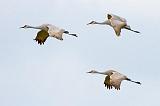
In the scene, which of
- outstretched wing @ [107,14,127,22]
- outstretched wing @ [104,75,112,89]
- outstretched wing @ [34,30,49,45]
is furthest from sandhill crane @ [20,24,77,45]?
outstretched wing @ [104,75,112,89]

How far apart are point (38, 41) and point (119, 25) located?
6392 millimetres

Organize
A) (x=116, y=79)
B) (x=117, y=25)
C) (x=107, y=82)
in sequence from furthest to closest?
(x=107, y=82) < (x=116, y=79) < (x=117, y=25)

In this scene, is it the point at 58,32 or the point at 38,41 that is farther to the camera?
the point at 38,41

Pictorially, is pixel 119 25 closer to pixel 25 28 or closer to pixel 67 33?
pixel 67 33

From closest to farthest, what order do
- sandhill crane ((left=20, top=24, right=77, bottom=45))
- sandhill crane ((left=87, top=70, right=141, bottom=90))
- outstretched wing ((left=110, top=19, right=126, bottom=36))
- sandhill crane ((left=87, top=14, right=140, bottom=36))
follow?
sandhill crane ((left=20, top=24, right=77, bottom=45)) → outstretched wing ((left=110, top=19, right=126, bottom=36)) → sandhill crane ((left=87, top=14, right=140, bottom=36)) → sandhill crane ((left=87, top=70, right=141, bottom=90))

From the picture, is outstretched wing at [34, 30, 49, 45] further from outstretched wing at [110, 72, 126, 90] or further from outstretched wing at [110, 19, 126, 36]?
outstretched wing at [110, 72, 126, 90]

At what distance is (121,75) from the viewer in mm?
64125

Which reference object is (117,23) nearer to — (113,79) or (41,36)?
(113,79)

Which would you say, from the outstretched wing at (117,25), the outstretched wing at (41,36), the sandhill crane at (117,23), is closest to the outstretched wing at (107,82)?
the sandhill crane at (117,23)

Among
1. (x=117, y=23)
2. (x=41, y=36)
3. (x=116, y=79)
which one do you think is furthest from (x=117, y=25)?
(x=41, y=36)

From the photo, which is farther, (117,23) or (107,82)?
(107,82)

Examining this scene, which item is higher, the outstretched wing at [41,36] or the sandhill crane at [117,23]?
the sandhill crane at [117,23]

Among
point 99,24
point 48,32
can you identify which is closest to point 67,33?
point 48,32

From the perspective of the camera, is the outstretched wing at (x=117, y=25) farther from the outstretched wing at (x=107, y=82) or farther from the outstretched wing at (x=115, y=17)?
the outstretched wing at (x=107, y=82)
